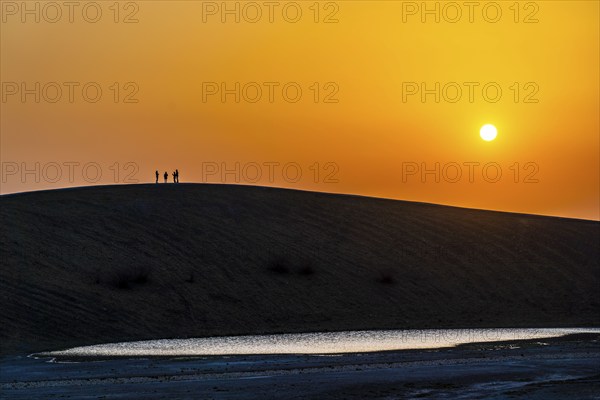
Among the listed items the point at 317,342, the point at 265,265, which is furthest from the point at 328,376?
the point at 265,265

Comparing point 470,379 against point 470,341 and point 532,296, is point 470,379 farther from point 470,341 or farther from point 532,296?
point 532,296

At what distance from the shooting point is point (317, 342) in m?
45.8

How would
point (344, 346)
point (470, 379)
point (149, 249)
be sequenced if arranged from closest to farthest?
point (470, 379), point (344, 346), point (149, 249)

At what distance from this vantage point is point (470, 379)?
32.0 m

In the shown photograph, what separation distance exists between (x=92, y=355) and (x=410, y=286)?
28731mm

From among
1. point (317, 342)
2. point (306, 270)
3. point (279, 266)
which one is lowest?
point (317, 342)

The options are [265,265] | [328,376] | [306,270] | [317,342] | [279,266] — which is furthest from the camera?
[265,265]

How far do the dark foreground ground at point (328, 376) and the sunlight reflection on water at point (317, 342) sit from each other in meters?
2.39

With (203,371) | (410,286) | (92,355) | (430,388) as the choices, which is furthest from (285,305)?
(430,388)

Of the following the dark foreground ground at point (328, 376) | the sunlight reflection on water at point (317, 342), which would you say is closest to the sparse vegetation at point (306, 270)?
the sunlight reflection on water at point (317, 342)

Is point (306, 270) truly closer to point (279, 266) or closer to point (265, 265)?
point (279, 266)

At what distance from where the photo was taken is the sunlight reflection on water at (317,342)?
41.6 metres

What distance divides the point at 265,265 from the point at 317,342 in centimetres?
2127

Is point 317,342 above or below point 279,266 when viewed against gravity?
below
